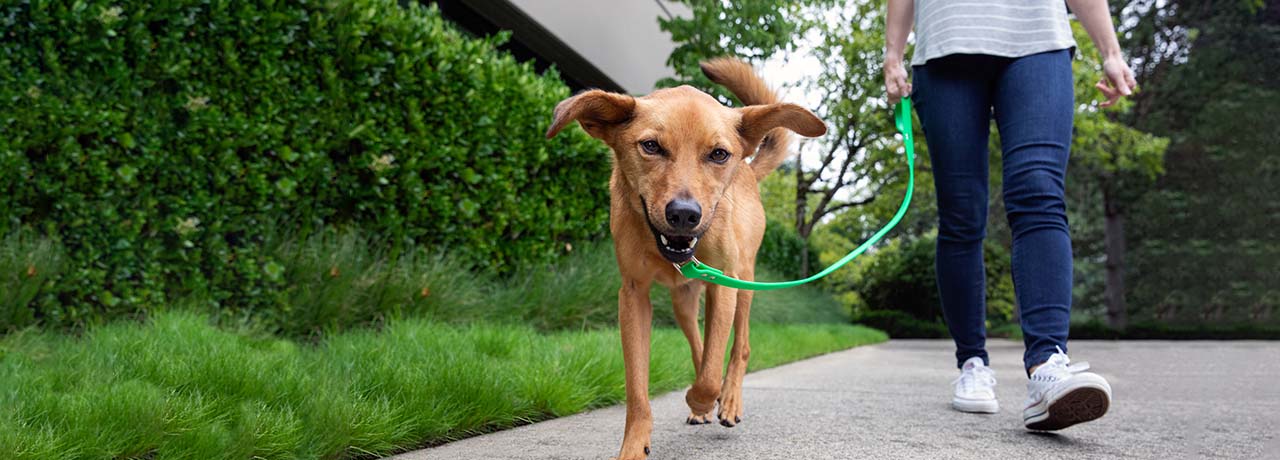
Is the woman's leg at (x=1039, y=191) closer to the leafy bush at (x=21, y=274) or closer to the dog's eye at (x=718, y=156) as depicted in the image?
the dog's eye at (x=718, y=156)

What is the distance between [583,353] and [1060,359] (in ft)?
7.11

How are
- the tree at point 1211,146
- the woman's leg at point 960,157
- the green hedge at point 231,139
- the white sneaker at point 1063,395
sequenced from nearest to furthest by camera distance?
the white sneaker at point 1063,395 < the woman's leg at point 960,157 < the green hedge at point 231,139 < the tree at point 1211,146

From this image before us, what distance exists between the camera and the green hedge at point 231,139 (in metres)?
3.90

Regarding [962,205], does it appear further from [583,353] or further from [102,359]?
[102,359]

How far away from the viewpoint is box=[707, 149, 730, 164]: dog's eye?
2557mm

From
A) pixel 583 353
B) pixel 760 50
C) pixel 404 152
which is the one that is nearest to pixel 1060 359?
pixel 583 353

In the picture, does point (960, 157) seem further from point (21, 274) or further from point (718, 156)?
point (21, 274)

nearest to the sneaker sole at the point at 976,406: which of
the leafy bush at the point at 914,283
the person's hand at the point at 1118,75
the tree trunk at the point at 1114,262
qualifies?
the person's hand at the point at 1118,75

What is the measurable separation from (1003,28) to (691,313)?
159 cm

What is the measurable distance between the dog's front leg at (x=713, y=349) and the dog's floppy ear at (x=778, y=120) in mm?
536

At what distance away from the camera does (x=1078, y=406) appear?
8.61 ft

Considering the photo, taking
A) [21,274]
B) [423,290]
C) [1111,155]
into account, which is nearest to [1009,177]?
[423,290]

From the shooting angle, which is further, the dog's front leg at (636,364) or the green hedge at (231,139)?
the green hedge at (231,139)

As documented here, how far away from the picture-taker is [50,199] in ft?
13.0
